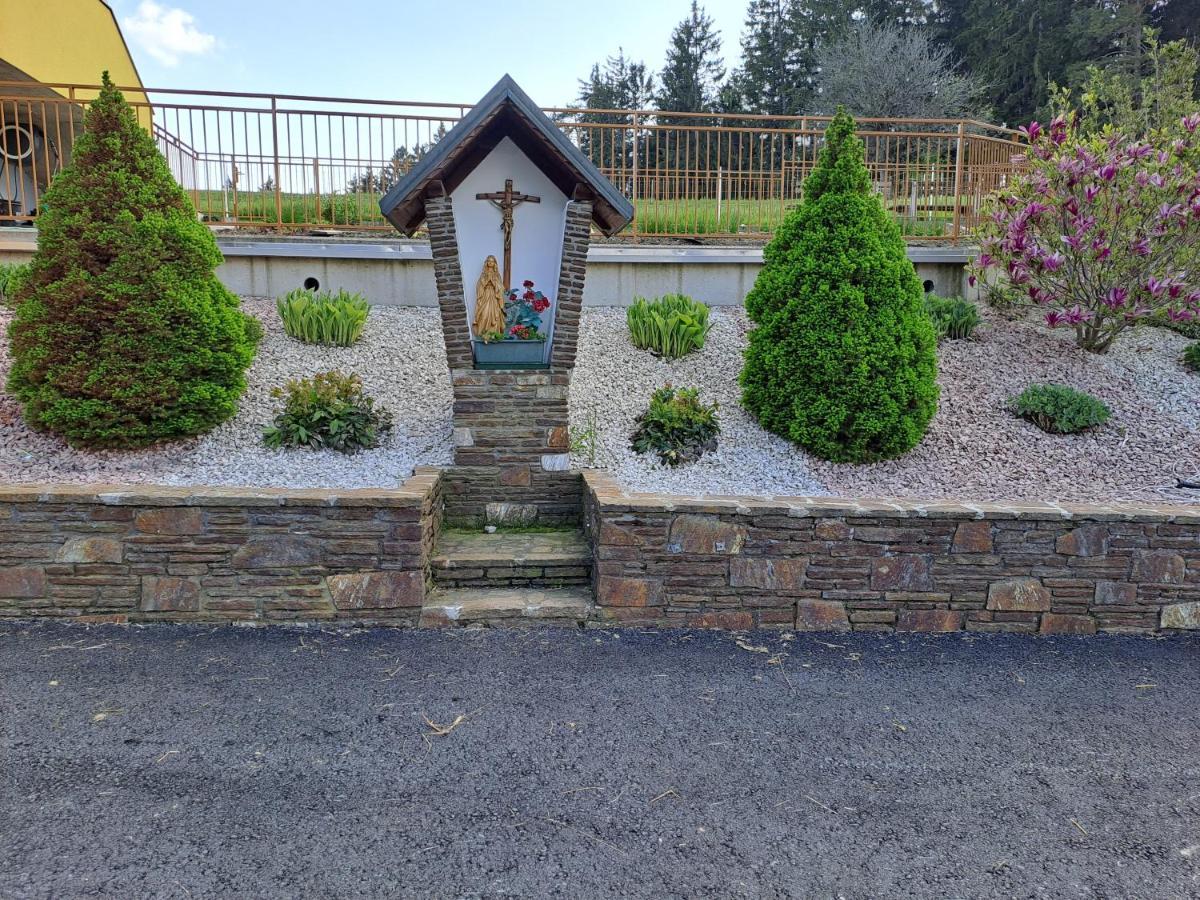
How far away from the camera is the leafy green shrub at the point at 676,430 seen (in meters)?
5.49

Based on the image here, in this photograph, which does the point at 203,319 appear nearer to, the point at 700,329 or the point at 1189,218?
the point at 700,329

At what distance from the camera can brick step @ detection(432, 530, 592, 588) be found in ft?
13.7

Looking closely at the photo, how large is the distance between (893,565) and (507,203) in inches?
119

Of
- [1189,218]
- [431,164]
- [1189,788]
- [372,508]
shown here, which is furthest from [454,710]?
[1189,218]

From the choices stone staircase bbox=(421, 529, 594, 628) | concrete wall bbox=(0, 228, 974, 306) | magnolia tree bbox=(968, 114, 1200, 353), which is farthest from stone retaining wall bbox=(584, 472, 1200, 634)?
concrete wall bbox=(0, 228, 974, 306)

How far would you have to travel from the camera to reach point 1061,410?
240 inches

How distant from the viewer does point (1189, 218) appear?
629 cm

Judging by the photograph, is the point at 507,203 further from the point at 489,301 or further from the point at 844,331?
the point at 844,331

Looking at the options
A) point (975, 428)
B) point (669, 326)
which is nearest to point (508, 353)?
point (669, 326)

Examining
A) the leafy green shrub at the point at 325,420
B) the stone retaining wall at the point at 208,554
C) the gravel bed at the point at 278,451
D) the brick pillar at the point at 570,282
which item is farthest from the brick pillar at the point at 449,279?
the stone retaining wall at the point at 208,554

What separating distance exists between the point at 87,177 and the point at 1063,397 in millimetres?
7234

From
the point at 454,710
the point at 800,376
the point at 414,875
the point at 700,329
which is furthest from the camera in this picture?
the point at 700,329

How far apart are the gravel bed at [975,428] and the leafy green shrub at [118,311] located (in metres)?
2.64

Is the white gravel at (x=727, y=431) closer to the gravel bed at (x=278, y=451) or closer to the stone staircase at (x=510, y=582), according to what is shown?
the gravel bed at (x=278, y=451)
